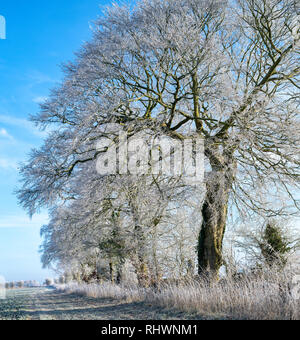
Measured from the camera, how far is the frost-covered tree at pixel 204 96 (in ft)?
27.9

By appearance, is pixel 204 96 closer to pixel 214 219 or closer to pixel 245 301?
pixel 214 219

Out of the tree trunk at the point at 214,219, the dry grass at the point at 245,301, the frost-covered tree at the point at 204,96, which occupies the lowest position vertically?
the dry grass at the point at 245,301

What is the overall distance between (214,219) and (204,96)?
347cm

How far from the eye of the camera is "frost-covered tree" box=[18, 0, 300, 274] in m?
8.51

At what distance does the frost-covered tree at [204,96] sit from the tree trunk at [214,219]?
30mm

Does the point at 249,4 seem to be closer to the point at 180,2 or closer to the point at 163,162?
the point at 180,2

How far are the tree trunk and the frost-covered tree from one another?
3 cm

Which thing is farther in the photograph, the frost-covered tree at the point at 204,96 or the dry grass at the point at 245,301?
the frost-covered tree at the point at 204,96

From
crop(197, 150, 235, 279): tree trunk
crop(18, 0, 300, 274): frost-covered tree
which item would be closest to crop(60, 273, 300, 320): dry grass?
crop(197, 150, 235, 279): tree trunk

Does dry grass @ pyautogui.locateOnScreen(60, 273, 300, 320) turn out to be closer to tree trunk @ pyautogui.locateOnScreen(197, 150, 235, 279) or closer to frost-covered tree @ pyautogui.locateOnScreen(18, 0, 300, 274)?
tree trunk @ pyautogui.locateOnScreen(197, 150, 235, 279)

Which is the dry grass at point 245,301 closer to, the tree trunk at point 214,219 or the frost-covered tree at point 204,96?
the tree trunk at point 214,219

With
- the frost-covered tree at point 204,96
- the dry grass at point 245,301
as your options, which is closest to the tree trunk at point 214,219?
the frost-covered tree at point 204,96

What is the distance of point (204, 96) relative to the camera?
882 centimetres

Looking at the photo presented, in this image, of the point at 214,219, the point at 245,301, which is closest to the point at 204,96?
the point at 214,219
